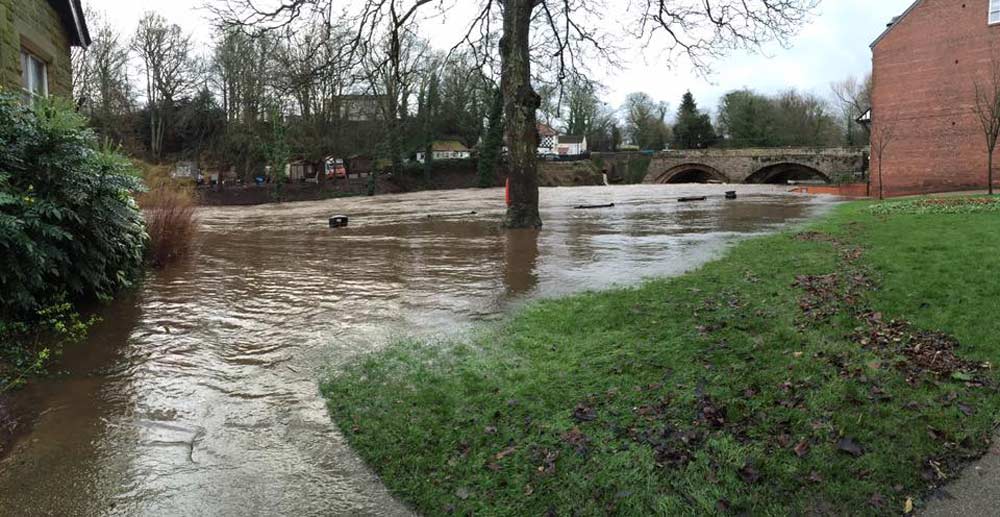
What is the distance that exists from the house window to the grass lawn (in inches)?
432

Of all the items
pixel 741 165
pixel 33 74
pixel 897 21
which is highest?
pixel 897 21

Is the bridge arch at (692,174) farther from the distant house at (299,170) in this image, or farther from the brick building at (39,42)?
the brick building at (39,42)

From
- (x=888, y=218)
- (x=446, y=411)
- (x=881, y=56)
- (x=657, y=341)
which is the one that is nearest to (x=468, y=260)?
(x=657, y=341)

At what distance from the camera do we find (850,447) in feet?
11.3

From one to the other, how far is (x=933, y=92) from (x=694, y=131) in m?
52.9

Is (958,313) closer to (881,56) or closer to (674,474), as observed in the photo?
(674,474)

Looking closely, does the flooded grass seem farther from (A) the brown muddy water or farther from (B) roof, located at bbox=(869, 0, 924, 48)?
(B) roof, located at bbox=(869, 0, 924, 48)

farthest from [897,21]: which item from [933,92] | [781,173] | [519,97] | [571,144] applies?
[571,144]

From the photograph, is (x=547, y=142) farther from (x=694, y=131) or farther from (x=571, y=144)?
(x=694, y=131)

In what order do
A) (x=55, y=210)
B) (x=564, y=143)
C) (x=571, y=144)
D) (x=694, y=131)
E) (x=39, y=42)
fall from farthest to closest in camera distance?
1. (x=564, y=143)
2. (x=571, y=144)
3. (x=694, y=131)
4. (x=39, y=42)
5. (x=55, y=210)

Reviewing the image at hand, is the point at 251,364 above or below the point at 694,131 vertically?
below

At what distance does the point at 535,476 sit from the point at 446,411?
1.05 meters

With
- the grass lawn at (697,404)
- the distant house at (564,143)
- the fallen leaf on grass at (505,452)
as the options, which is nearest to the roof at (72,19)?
the grass lawn at (697,404)

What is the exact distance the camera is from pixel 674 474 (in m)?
3.35
